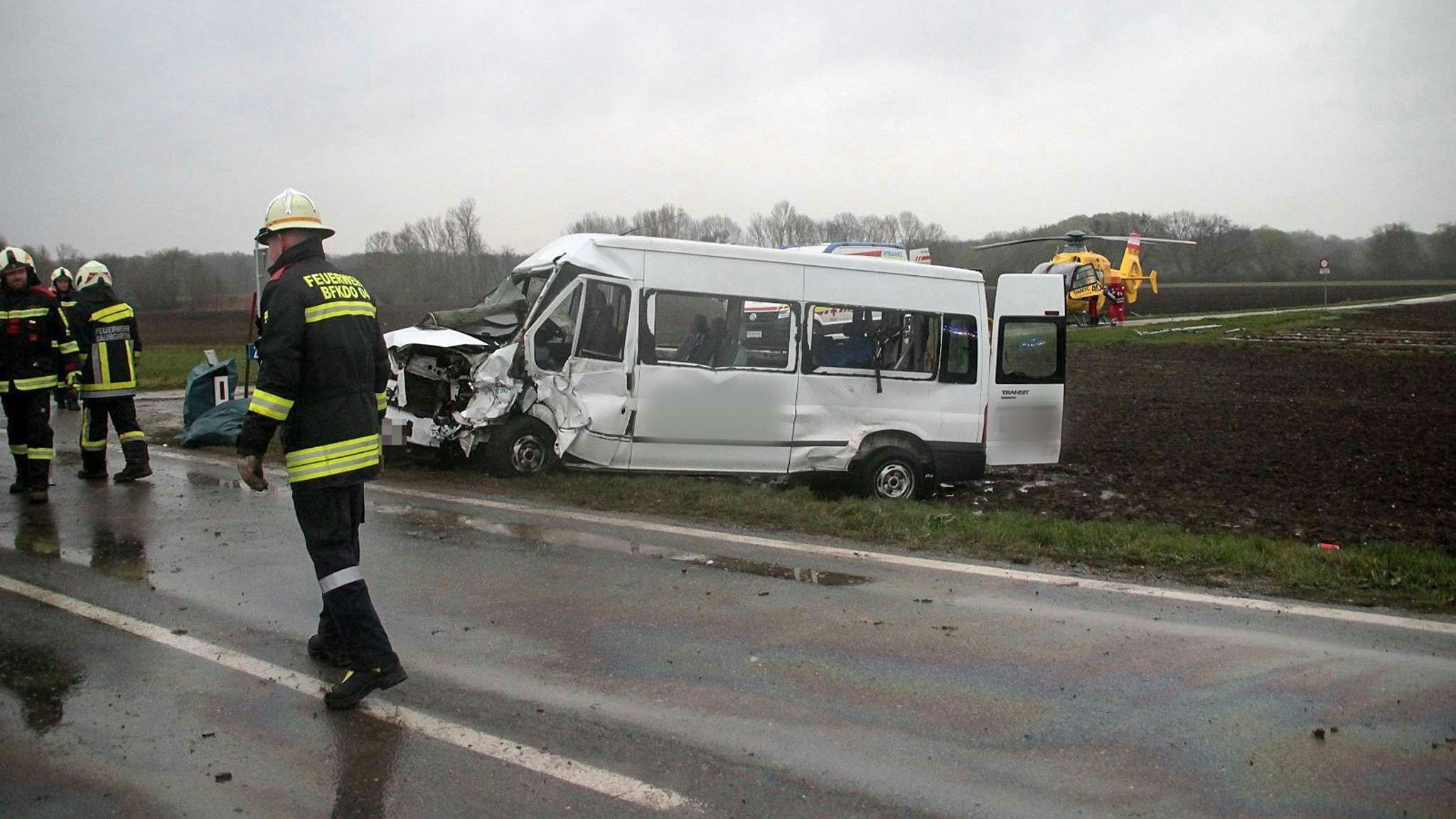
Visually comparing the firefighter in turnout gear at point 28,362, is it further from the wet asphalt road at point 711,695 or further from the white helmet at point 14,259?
the wet asphalt road at point 711,695

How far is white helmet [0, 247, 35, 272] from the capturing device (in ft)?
28.7

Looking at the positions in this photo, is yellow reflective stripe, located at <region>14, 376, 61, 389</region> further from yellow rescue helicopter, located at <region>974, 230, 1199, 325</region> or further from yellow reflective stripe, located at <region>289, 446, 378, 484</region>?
yellow rescue helicopter, located at <region>974, 230, 1199, 325</region>

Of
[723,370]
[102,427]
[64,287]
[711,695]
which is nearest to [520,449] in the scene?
[723,370]

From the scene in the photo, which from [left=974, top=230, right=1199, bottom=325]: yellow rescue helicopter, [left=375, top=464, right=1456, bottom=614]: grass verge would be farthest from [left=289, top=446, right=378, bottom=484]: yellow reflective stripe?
[left=974, top=230, right=1199, bottom=325]: yellow rescue helicopter

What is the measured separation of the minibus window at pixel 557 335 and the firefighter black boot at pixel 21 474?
4287mm

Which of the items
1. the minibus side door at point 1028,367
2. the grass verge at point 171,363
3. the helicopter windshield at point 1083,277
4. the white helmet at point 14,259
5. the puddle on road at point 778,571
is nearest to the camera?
the puddle on road at point 778,571

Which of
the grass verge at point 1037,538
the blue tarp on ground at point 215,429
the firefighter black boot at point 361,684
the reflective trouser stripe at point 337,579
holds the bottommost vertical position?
the firefighter black boot at point 361,684

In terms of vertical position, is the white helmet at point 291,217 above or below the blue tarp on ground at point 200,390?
above

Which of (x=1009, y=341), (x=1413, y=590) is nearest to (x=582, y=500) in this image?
(x=1009, y=341)

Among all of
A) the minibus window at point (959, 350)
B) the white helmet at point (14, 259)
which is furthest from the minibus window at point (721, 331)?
the white helmet at point (14, 259)

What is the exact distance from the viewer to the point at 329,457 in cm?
433

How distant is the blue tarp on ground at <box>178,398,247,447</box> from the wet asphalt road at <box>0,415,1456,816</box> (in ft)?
15.9

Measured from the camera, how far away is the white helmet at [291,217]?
4449 mm

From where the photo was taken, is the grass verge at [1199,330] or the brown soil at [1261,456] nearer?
the brown soil at [1261,456]
